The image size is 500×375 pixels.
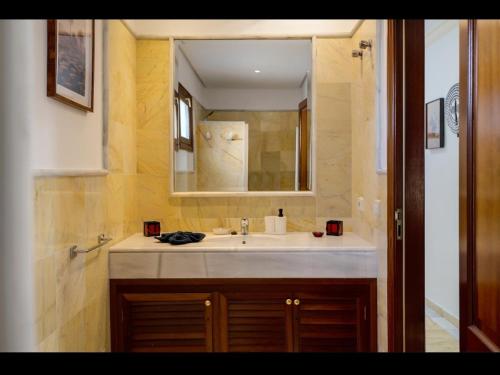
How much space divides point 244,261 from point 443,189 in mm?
2020

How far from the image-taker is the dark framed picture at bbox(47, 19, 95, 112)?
135cm

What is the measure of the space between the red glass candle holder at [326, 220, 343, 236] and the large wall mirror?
0.26 m

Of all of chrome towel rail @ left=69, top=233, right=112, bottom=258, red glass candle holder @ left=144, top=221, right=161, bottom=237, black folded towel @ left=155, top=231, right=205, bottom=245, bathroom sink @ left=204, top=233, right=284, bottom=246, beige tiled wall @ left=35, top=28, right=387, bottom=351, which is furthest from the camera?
red glass candle holder @ left=144, top=221, right=161, bottom=237

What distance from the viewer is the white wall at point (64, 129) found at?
1.28 meters

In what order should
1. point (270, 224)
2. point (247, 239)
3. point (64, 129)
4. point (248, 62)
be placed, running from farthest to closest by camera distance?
point (248, 62)
point (270, 224)
point (247, 239)
point (64, 129)

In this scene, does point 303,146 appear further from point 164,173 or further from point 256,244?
point 164,173

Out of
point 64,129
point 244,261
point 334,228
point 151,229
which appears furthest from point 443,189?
point 64,129

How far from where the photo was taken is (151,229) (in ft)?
7.52

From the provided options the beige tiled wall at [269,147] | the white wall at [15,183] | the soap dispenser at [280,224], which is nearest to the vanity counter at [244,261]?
the soap dispenser at [280,224]

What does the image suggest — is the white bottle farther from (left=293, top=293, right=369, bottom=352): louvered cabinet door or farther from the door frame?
the door frame

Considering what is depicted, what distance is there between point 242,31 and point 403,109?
1.21 meters

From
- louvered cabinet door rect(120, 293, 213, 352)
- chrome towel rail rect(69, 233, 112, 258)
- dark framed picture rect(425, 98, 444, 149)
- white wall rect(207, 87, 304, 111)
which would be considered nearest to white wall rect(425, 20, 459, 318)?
dark framed picture rect(425, 98, 444, 149)
